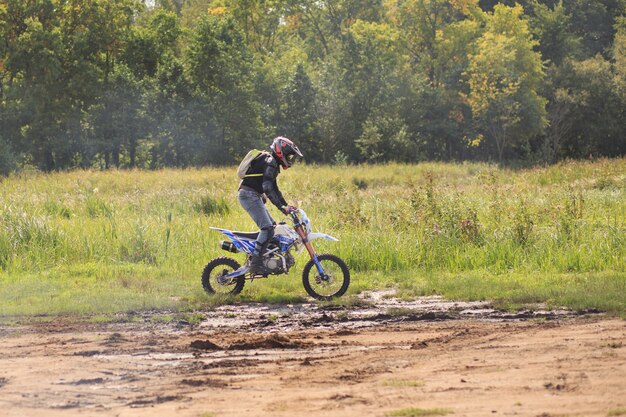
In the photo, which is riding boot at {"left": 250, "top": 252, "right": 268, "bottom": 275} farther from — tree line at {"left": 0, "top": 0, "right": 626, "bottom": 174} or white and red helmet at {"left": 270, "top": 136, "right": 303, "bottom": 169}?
tree line at {"left": 0, "top": 0, "right": 626, "bottom": 174}

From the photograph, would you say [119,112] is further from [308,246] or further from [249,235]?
[308,246]

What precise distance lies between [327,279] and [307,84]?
50.8 m

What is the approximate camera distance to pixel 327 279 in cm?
1477

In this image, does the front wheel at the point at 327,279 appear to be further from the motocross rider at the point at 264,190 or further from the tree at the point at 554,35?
the tree at the point at 554,35

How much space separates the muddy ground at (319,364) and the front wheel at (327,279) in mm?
1275

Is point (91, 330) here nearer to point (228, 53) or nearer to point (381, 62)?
point (228, 53)

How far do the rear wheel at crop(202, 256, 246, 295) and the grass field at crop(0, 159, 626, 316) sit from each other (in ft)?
0.57

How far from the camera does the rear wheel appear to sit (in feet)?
49.0

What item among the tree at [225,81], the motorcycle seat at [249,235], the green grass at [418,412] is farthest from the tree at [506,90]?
the green grass at [418,412]

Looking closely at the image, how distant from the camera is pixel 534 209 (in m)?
20.2

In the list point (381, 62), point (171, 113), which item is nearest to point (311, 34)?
point (381, 62)

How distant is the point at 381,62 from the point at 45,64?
77.5 ft

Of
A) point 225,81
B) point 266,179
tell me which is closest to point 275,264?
point 266,179

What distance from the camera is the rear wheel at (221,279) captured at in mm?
14945
